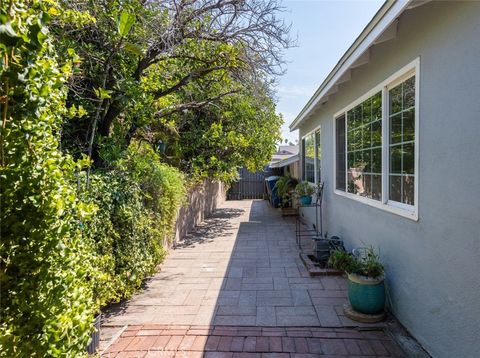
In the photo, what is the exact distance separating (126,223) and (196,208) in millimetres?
5614

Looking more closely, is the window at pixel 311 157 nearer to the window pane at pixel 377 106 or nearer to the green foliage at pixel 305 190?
the green foliage at pixel 305 190

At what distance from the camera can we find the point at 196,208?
9.41 meters

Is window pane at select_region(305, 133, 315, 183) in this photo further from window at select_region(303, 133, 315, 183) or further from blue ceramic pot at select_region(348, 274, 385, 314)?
blue ceramic pot at select_region(348, 274, 385, 314)

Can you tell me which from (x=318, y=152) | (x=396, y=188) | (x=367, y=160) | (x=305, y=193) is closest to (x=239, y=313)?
(x=396, y=188)

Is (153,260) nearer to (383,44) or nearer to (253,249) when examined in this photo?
(253,249)

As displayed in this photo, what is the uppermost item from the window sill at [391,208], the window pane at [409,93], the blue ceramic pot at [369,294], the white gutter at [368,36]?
the white gutter at [368,36]

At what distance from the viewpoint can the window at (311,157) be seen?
7.98 metres

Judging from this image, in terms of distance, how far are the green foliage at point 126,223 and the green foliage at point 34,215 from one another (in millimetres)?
898

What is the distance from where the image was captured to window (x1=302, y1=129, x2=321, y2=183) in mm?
7982

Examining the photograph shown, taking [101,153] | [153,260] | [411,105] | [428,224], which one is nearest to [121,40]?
[101,153]

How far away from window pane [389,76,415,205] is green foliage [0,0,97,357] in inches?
123

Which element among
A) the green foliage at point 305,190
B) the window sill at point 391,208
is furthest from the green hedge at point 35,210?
the green foliage at point 305,190

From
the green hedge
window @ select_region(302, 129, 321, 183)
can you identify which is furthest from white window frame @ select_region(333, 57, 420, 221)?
window @ select_region(302, 129, 321, 183)

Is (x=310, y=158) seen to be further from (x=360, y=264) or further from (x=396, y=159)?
(x=360, y=264)
